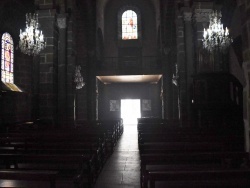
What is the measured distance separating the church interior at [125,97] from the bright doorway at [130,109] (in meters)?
0.09

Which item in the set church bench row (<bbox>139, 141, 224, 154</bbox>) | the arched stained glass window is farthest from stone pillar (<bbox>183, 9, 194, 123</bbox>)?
the arched stained glass window

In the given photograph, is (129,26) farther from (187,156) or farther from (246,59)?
(187,156)

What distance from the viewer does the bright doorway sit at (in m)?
25.6

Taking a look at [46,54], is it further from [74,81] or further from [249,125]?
[249,125]

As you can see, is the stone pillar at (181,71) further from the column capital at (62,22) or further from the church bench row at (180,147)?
the church bench row at (180,147)

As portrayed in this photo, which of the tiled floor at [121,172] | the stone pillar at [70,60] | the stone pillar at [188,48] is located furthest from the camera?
the stone pillar at [70,60]

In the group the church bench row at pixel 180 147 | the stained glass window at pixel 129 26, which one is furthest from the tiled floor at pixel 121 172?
the stained glass window at pixel 129 26

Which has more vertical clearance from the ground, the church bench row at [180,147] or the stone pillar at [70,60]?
the stone pillar at [70,60]

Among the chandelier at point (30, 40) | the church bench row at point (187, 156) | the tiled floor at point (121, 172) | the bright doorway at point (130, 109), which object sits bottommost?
the tiled floor at point (121, 172)

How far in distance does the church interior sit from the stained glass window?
94 mm

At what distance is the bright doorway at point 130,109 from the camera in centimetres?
2557

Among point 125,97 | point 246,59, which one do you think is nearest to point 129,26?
point 125,97

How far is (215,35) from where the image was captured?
891 cm

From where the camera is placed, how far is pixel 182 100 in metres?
11.0
